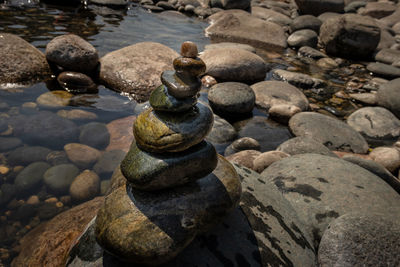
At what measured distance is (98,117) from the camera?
5520mm

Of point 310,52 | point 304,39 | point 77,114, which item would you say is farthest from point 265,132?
point 304,39

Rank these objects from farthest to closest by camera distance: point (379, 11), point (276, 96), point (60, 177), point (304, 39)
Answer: point (379, 11), point (304, 39), point (276, 96), point (60, 177)

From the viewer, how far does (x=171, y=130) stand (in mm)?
1813

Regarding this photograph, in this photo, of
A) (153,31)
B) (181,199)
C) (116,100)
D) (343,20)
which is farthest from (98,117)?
(343,20)

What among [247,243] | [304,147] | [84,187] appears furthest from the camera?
[304,147]

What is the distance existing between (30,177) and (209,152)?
3.18 metres

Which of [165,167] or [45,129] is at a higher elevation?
[165,167]

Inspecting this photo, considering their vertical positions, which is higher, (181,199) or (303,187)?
(181,199)

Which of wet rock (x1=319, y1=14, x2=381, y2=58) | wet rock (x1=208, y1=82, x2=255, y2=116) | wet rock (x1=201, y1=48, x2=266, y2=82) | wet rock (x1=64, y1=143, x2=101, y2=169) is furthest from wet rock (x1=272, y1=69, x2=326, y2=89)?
wet rock (x1=64, y1=143, x2=101, y2=169)

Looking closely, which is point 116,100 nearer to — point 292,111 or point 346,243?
Result: point 292,111

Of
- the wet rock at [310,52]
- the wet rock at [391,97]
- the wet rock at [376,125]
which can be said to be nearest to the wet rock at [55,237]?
the wet rock at [376,125]

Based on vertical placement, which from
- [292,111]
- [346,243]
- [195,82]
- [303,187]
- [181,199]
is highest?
[195,82]

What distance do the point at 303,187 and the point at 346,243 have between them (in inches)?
40.9

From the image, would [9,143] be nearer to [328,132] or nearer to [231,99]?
[231,99]
